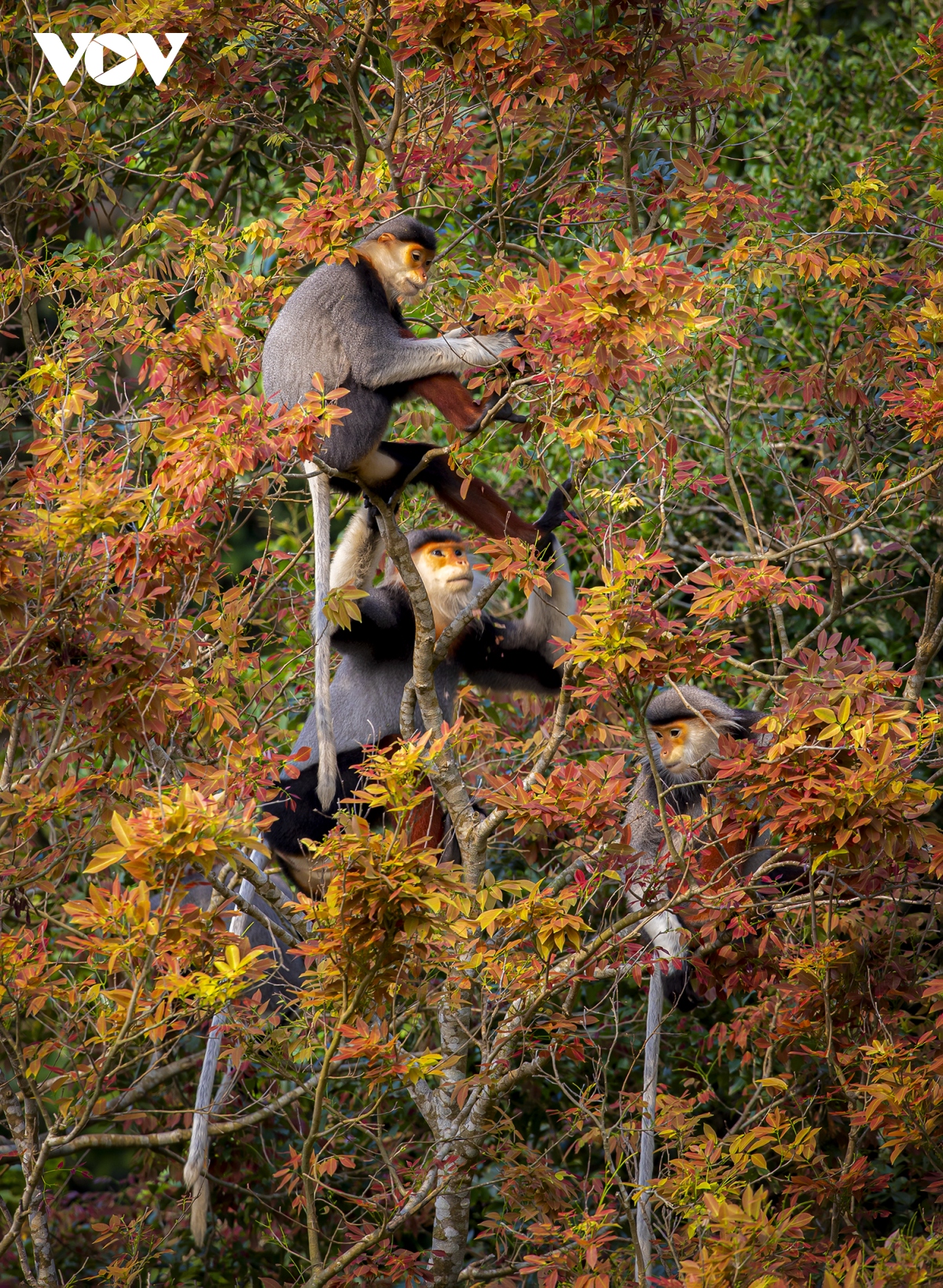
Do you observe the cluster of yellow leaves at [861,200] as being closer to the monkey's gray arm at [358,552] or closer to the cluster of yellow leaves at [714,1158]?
the monkey's gray arm at [358,552]

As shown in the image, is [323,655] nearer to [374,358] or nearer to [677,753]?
[374,358]

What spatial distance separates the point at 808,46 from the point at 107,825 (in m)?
3.84

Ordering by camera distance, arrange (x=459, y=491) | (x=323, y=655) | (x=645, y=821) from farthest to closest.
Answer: (x=645, y=821) → (x=459, y=491) → (x=323, y=655)

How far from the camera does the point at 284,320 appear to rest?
121 inches

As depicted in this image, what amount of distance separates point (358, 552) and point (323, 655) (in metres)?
0.70

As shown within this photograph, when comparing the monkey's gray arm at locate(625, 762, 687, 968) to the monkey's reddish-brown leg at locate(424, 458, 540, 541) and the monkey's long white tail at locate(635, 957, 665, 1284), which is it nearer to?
the monkey's long white tail at locate(635, 957, 665, 1284)

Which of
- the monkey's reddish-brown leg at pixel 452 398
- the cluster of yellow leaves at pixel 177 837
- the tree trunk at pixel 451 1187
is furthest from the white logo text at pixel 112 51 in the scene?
the tree trunk at pixel 451 1187

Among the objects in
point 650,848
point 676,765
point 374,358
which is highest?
point 374,358

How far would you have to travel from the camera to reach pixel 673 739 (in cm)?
349

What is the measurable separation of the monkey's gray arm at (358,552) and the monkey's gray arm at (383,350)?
0.46m

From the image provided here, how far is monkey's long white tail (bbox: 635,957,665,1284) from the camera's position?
2.33 metres

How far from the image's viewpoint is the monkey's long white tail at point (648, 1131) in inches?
91.6

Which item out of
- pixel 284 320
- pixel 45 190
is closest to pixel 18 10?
pixel 45 190

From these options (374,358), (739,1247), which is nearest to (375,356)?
(374,358)
